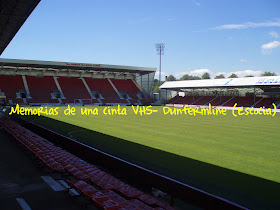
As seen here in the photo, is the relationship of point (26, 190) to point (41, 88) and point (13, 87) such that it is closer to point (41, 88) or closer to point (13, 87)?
point (13, 87)

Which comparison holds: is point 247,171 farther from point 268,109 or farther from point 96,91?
point 96,91

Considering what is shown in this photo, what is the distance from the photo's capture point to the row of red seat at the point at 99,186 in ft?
16.7

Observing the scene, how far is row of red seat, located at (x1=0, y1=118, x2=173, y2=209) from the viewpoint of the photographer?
5082mm

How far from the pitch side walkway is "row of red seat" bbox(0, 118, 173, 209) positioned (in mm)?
406

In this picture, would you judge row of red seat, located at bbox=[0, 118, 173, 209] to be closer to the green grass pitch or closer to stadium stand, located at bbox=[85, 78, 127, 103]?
the green grass pitch

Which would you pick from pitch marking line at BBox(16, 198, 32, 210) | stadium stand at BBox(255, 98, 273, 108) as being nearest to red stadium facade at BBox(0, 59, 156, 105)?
stadium stand at BBox(255, 98, 273, 108)

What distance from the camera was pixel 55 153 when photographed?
361 inches

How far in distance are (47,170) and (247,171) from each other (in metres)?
6.18

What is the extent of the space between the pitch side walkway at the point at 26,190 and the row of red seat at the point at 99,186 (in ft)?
1.33

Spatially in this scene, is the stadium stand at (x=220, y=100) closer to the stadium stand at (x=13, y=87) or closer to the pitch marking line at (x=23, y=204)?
the stadium stand at (x=13, y=87)

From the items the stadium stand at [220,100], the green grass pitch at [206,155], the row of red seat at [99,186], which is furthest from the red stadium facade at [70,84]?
the row of red seat at [99,186]

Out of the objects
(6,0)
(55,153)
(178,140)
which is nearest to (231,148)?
(178,140)

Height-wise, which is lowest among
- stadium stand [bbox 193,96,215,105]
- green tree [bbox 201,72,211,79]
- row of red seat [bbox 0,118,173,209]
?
row of red seat [bbox 0,118,173,209]

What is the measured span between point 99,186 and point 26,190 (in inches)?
77.5
